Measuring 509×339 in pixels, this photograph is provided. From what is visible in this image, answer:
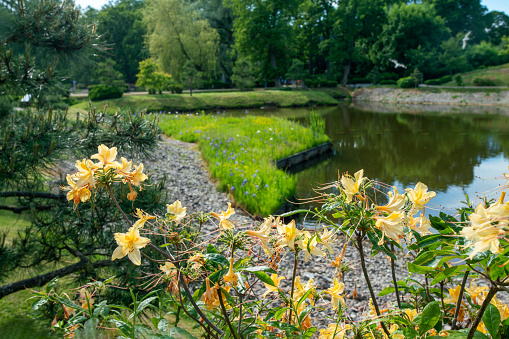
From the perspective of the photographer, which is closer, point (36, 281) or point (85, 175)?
point (85, 175)

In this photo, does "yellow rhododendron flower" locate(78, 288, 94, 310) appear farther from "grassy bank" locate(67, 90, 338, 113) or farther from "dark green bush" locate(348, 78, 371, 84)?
"dark green bush" locate(348, 78, 371, 84)

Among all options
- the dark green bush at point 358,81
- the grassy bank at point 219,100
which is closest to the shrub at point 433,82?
the dark green bush at point 358,81

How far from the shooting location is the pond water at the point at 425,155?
23.2 ft

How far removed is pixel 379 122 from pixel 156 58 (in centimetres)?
2043

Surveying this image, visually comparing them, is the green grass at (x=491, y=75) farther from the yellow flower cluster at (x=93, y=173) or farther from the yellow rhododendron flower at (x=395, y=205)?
the yellow flower cluster at (x=93, y=173)

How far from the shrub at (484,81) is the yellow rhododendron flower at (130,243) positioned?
101 feet

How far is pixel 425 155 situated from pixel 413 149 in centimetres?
82

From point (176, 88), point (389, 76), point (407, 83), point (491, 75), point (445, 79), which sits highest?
point (389, 76)

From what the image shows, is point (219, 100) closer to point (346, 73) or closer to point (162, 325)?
point (346, 73)

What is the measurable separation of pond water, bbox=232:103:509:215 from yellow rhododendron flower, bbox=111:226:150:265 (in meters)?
4.07

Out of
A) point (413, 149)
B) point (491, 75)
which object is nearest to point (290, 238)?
point (413, 149)

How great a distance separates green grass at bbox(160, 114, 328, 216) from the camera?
538cm

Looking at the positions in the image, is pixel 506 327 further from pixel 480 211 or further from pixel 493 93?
pixel 493 93

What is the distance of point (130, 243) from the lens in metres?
0.84
